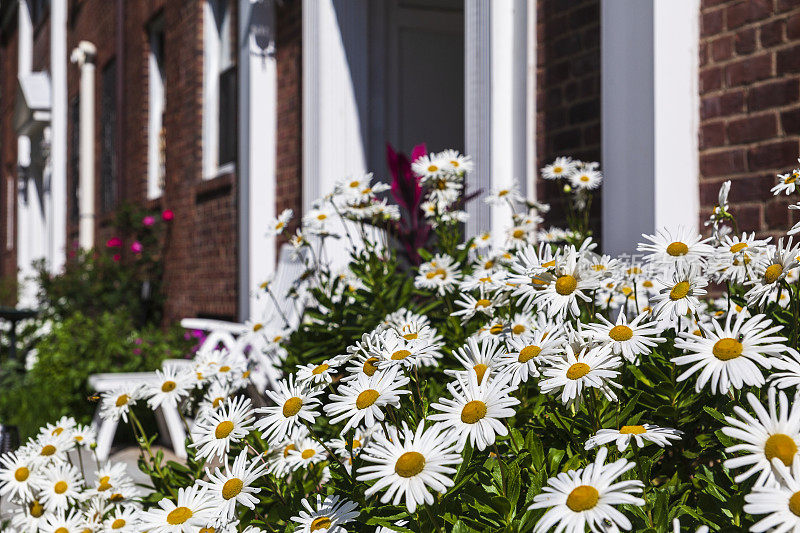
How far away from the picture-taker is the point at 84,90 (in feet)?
37.8

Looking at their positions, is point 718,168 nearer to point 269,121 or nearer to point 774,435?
point 774,435

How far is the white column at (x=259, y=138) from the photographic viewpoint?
6.37 meters

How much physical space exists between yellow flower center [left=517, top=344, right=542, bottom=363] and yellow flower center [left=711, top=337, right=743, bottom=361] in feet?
0.97

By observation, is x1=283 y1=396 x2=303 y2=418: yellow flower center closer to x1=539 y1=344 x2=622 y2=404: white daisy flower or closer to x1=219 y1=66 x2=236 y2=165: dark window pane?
x1=539 y1=344 x2=622 y2=404: white daisy flower


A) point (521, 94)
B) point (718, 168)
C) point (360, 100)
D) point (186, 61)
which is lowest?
point (718, 168)

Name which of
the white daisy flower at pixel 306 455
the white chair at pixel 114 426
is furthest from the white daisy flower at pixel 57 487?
the white chair at pixel 114 426

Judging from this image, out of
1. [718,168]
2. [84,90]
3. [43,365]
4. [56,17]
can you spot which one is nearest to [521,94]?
[718,168]

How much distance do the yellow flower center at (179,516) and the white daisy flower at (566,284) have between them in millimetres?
699

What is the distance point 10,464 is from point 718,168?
8.04ft

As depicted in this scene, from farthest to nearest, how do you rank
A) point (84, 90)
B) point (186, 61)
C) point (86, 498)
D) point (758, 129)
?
point (84, 90) → point (186, 61) → point (758, 129) → point (86, 498)

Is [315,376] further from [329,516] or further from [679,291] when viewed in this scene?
[679,291]

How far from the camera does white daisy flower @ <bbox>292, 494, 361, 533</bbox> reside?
50.9 inches

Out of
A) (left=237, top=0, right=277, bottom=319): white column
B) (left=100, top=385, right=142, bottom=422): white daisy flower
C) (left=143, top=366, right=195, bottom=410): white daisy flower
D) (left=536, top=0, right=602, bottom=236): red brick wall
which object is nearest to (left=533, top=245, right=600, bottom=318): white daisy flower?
(left=143, top=366, right=195, bottom=410): white daisy flower

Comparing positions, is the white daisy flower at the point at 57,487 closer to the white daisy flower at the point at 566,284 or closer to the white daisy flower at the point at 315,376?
the white daisy flower at the point at 315,376
